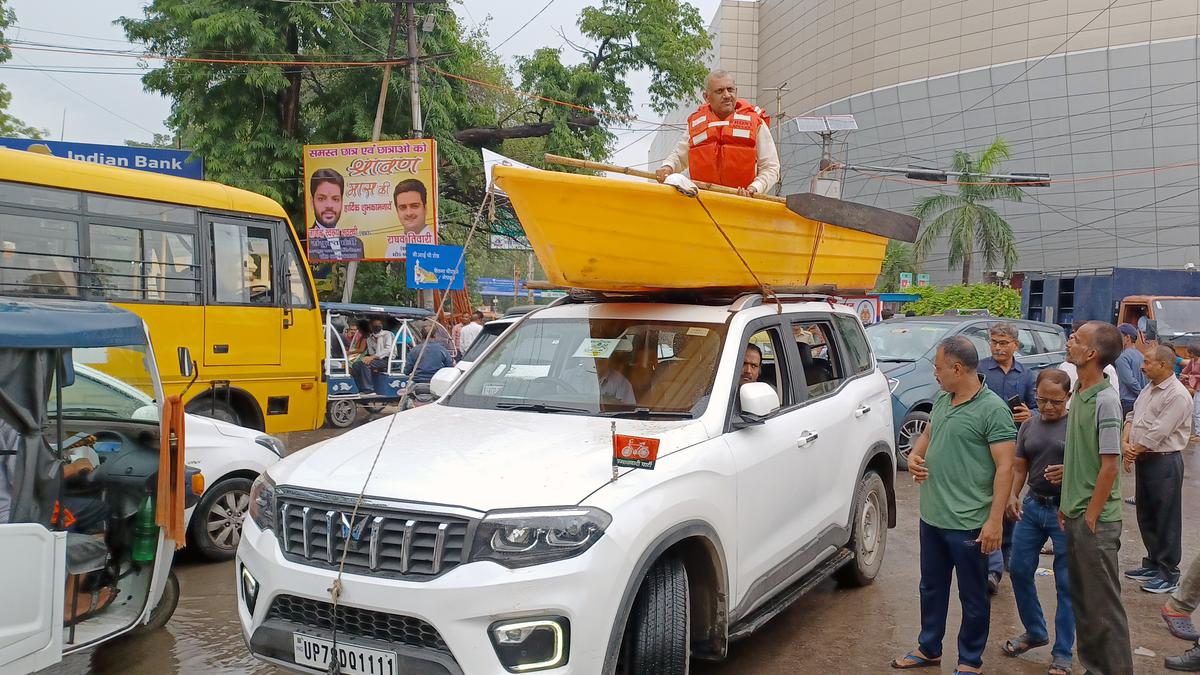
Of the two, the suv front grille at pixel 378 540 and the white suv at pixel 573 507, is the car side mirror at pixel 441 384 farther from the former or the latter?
the suv front grille at pixel 378 540

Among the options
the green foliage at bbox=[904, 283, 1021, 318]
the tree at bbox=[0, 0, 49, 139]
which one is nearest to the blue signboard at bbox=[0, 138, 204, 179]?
the tree at bbox=[0, 0, 49, 139]

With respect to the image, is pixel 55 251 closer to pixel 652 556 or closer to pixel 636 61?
pixel 652 556

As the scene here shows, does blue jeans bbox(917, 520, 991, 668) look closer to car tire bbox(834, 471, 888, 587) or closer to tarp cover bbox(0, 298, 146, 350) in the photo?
car tire bbox(834, 471, 888, 587)

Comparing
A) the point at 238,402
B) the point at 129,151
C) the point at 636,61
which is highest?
the point at 636,61

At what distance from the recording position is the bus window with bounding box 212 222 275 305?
28.3 feet

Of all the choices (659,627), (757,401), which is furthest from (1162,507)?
(659,627)

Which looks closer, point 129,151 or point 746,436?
point 746,436

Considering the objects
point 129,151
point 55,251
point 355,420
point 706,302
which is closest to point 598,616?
point 706,302

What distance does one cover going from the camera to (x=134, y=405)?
4.66 meters

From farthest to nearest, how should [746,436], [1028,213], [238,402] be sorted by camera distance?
[1028,213] < [238,402] < [746,436]

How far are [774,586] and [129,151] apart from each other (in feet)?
66.7

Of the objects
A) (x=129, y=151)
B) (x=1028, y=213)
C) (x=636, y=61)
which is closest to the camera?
(x=129, y=151)

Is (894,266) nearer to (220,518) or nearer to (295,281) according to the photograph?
(295,281)

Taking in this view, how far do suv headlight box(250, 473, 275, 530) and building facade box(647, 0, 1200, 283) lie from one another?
33.7 meters
